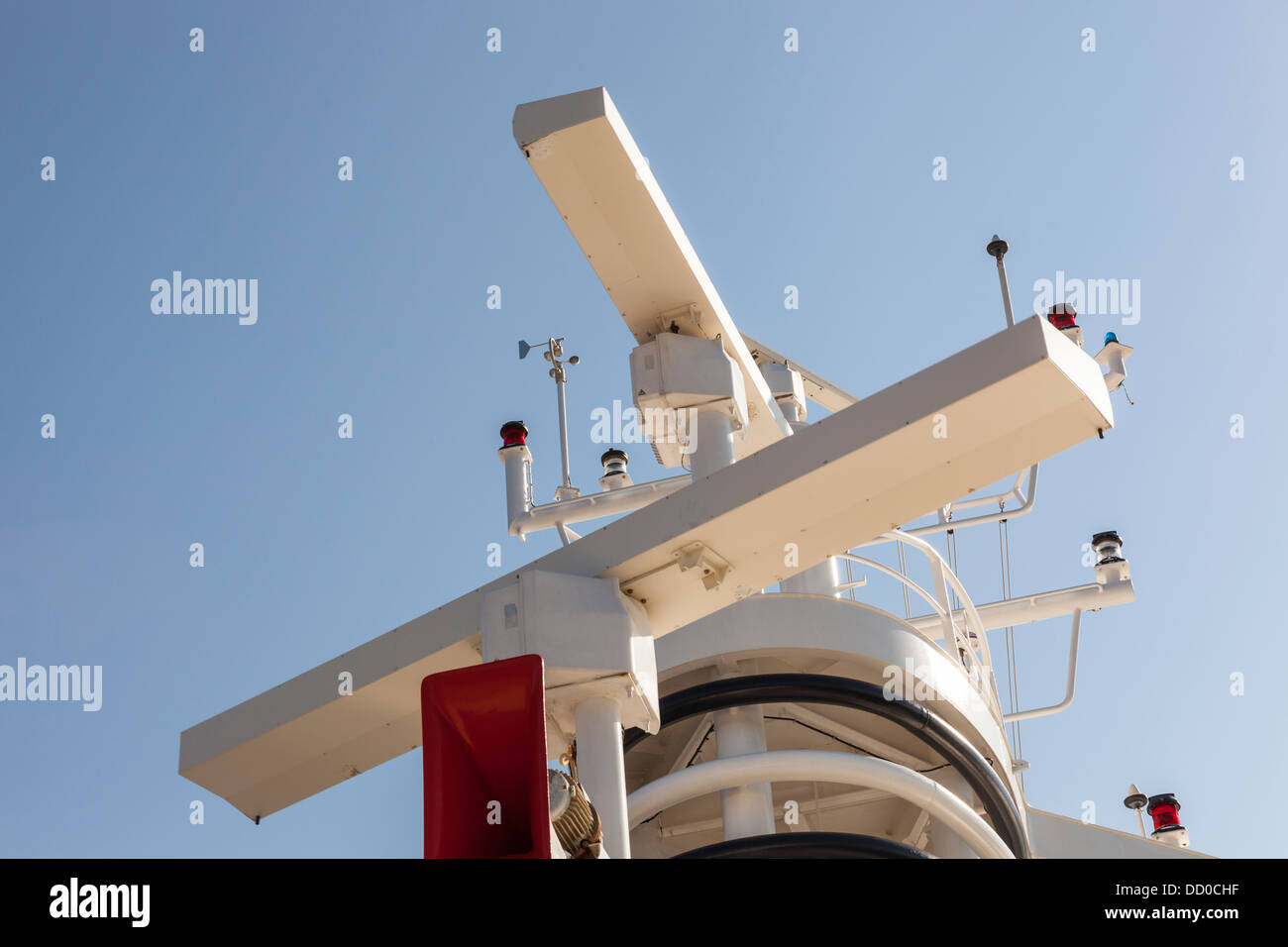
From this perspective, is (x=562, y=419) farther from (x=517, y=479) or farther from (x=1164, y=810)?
(x=1164, y=810)

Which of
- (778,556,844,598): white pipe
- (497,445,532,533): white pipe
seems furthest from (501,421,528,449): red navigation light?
(778,556,844,598): white pipe

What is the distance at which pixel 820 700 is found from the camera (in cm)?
952

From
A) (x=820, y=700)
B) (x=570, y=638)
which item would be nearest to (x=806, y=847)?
(x=820, y=700)

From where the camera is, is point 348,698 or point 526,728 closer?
point 526,728

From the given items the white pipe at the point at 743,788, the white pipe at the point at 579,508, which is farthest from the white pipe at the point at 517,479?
the white pipe at the point at 743,788

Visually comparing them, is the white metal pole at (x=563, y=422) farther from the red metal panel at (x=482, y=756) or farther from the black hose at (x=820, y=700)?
the red metal panel at (x=482, y=756)

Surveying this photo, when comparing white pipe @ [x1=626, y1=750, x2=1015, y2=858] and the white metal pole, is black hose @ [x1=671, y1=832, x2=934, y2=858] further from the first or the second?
the white metal pole

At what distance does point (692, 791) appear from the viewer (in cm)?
907

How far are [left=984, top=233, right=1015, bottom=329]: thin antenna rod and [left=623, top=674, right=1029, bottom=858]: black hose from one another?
123 inches

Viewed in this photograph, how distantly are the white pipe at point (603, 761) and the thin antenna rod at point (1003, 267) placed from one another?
2601mm

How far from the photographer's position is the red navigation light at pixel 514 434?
12.1 metres
